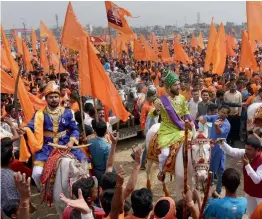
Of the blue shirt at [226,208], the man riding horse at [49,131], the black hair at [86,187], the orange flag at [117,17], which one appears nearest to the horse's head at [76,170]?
the man riding horse at [49,131]

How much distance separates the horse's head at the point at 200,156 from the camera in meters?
5.12

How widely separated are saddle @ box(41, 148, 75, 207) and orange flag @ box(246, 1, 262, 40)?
5.49 metres

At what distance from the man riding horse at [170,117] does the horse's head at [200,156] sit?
95 centimetres

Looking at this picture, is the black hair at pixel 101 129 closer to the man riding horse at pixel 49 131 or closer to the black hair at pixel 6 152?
the man riding horse at pixel 49 131

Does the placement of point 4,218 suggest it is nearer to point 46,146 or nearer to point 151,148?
point 46,146

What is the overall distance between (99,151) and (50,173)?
80cm

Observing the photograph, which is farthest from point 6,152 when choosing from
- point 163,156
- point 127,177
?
point 127,177

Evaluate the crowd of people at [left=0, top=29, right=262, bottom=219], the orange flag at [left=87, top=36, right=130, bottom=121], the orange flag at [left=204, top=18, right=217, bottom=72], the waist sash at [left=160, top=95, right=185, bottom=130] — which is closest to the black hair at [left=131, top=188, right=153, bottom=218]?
the crowd of people at [left=0, top=29, right=262, bottom=219]

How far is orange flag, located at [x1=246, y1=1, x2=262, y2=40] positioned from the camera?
859cm

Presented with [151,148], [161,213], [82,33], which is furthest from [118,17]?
[161,213]

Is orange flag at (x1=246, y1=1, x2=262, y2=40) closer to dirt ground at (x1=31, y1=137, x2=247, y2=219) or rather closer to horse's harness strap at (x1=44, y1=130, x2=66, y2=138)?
dirt ground at (x1=31, y1=137, x2=247, y2=219)

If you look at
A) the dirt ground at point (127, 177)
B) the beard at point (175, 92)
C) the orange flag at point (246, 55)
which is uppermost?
the orange flag at point (246, 55)

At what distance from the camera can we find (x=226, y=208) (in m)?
3.80

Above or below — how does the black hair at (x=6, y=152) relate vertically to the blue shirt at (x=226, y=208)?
above
